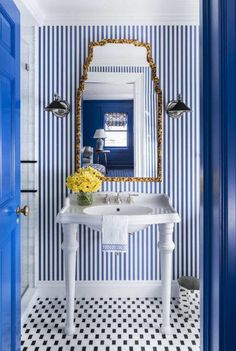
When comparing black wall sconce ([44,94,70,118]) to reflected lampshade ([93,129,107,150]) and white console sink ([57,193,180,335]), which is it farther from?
white console sink ([57,193,180,335])

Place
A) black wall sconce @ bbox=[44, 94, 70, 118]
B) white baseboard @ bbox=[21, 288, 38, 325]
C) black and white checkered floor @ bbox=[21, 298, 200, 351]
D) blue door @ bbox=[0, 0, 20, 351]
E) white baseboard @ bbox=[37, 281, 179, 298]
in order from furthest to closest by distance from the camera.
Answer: white baseboard @ bbox=[37, 281, 179, 298]
black wall sconce @ bbox=[44, 94, 70, 118]
white baseboard @ bbox=[21, 288, 38, 325]
black and white checkered floor @ bbox=[21, 298, 200, 351]
blue door @ bbox=[0, 0, 20, 351]

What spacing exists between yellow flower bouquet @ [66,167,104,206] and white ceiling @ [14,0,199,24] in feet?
4.35

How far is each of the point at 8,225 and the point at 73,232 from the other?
761mm

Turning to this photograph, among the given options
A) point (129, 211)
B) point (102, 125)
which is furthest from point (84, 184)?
point (102, 125)

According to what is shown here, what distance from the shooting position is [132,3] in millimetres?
2564

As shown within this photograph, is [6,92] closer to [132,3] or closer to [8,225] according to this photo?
[8,225]

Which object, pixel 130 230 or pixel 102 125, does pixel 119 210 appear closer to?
pixel 130 230

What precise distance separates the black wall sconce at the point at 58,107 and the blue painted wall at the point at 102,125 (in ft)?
0.52

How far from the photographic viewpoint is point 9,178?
1688mm

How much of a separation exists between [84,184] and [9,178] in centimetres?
93

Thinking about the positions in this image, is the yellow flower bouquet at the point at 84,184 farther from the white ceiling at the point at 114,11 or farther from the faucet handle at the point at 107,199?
the white ceiling at the point at 114,11

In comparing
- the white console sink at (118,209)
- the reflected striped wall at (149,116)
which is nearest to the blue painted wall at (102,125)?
the reflected striped wall at (149,116)

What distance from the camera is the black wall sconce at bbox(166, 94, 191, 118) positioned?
2.70 meters

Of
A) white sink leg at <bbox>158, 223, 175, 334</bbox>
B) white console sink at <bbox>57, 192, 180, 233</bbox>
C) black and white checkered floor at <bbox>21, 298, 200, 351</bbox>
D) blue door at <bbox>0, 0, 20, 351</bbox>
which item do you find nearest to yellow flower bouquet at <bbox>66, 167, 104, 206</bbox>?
white console sink at <bbox>57, 192, 180, 233</bbox>
